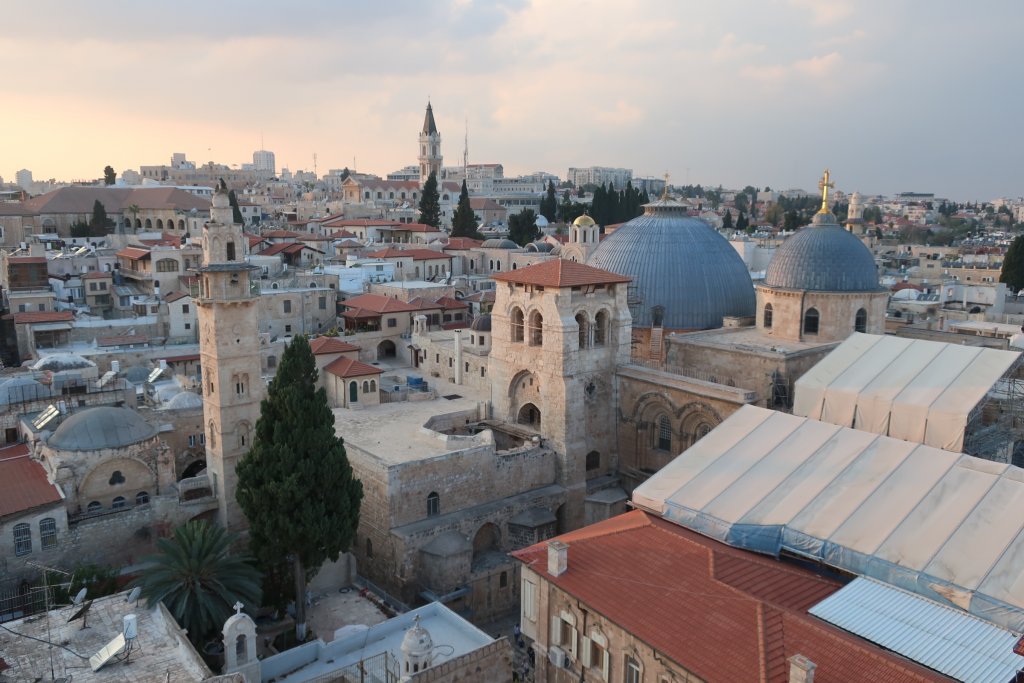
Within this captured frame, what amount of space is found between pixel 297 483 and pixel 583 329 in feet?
35.1

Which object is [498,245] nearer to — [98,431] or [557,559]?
[98,431]

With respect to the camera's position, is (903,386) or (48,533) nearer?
(48,533)

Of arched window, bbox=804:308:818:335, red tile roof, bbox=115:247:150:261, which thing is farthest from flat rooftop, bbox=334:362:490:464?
red tile roof, bbox=115:247:150:261

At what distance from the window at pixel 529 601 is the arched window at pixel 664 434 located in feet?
33.2

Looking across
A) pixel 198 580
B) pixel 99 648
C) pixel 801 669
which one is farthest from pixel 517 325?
pixel 801 669

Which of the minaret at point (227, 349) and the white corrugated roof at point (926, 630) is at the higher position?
the minaret at point (227, 349)

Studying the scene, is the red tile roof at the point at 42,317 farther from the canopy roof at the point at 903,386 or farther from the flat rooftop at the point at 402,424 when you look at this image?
the canopy roof at the point at 903,386

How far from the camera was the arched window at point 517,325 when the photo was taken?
26312 mm

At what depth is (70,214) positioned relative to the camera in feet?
221

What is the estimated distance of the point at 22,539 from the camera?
786 inches

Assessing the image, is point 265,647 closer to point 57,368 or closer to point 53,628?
point 53,628

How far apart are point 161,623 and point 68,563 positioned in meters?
7.06

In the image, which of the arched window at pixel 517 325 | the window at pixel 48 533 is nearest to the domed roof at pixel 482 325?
the arched window at pixel 517 325

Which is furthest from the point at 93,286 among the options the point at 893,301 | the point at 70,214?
the point at 893,301
